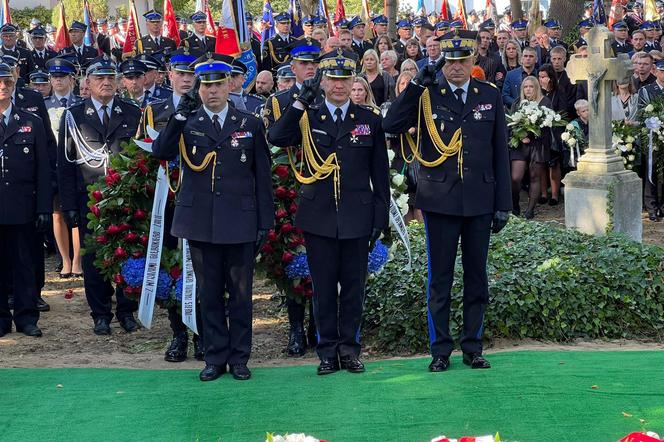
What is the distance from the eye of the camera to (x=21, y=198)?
29.9 ft

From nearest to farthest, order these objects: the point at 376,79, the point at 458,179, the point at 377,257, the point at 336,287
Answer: the point at 458,179
the point at 336,287
the point at 377,257
the point at 376,79

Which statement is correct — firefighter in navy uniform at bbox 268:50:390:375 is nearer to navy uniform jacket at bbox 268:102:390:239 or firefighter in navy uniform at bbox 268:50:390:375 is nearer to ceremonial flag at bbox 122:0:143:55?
navy uniform jacket at bbox 268:102:390:239

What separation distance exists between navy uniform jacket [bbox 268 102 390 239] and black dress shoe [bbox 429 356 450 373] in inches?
35.2

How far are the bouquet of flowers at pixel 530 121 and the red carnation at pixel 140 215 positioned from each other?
667cm

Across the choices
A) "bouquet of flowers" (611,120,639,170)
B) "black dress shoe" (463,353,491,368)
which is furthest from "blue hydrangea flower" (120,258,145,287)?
"bouquet of flowers" (611,120,639,170)

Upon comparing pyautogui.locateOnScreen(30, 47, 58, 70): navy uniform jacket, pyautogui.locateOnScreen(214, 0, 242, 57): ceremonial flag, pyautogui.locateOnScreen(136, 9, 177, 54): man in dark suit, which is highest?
pyautogui.locateOnScreen(136, 9, 177, 54): man in dark suit

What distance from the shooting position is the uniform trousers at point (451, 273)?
23.1 ft

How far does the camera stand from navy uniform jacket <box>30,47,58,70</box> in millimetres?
17177

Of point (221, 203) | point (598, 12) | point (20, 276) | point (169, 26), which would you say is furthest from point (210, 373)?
point (598, 12)

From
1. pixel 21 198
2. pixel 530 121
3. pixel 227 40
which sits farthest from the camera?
pixel 530 121

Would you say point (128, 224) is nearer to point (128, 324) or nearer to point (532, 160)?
point (128, 324)

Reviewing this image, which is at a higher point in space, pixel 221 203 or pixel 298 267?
pixel 221 203

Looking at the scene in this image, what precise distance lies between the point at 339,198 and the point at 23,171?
3.31 metres

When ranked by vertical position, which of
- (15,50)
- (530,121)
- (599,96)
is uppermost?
(15,50)
